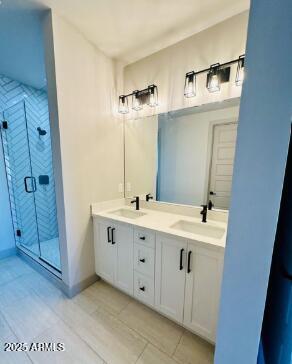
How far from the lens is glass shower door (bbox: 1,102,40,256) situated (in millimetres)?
2414

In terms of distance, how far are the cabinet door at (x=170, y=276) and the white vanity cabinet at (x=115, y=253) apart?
1.05 feet

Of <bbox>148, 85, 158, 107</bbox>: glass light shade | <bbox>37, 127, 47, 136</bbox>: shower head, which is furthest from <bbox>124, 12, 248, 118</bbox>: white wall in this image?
<bbox>37, 127, 47, 136</bbox>: shower head

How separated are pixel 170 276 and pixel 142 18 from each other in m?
2.28

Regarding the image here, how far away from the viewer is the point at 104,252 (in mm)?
1870

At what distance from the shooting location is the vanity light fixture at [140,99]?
1.89 metres

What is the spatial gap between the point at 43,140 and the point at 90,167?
159cm

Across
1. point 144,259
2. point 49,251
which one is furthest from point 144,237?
point 49,251

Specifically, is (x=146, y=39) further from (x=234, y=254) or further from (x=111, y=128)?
(x=234, y=254)

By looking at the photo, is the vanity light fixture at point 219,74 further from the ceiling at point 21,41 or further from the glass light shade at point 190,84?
the ceiling at point 21,41

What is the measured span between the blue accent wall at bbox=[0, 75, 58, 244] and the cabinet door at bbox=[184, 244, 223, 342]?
268 centimetres

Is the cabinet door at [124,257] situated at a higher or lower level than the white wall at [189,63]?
lower

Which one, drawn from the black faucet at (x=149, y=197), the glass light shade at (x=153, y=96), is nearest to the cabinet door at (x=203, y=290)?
the black faucet at (x=149, y=197)

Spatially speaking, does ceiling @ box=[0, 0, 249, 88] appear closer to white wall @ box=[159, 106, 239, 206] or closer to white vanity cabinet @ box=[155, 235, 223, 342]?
white wall @ box=[159, 106, 239, 206]

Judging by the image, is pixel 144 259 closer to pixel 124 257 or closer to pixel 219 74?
pixel 124 257
